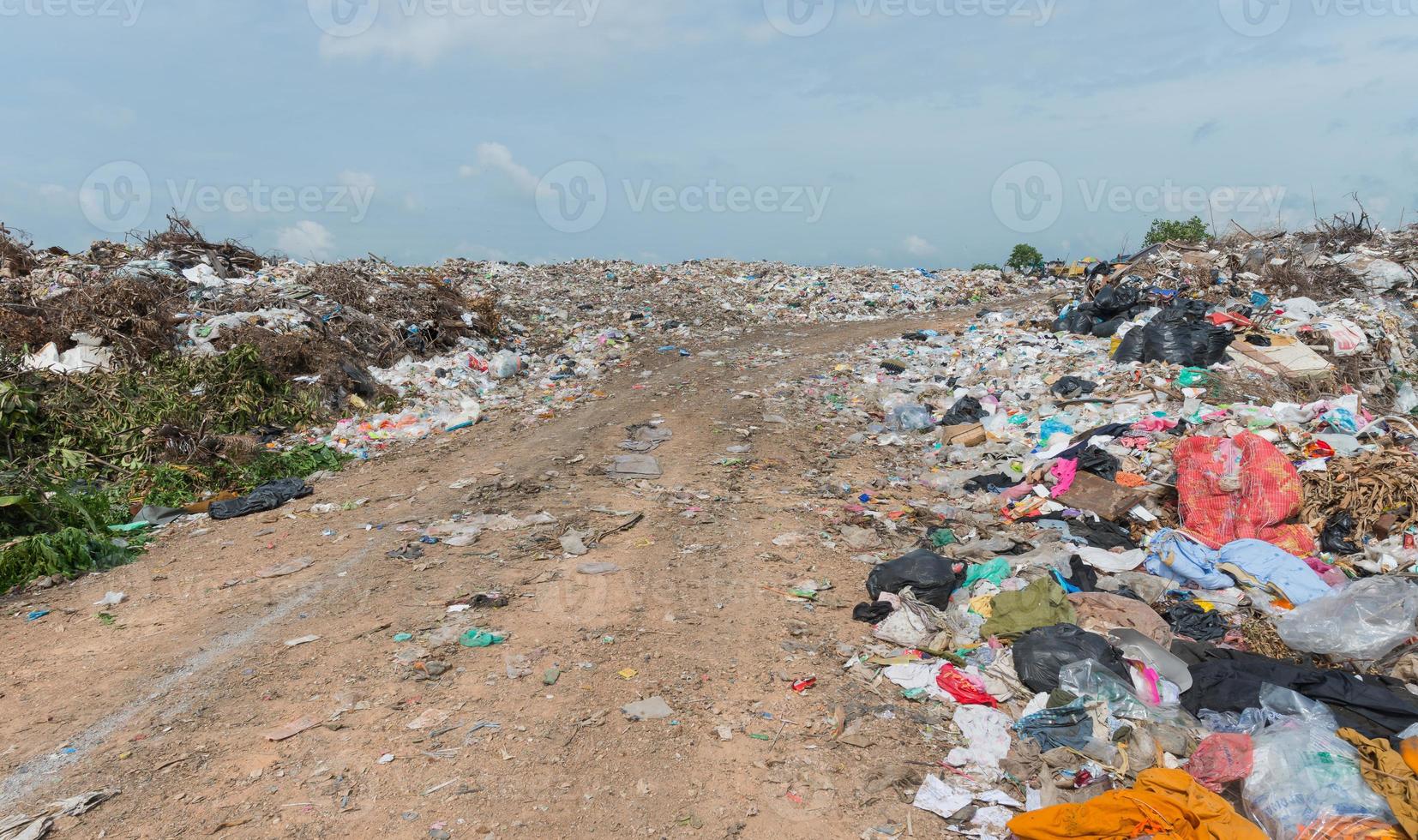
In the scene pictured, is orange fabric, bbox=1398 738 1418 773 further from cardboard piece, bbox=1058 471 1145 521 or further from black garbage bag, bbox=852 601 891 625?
cardboard piece, bbox=1058 471 1145 521

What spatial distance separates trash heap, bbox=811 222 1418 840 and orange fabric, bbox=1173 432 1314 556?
15 millimetres

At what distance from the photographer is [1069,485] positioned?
5.45m

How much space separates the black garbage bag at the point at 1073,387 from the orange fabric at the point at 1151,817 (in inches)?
217

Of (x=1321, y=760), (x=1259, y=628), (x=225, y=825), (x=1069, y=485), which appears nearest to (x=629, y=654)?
(x=225, y=825)

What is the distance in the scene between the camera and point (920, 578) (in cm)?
397

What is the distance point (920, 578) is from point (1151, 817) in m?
1.78

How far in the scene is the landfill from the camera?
2732mm

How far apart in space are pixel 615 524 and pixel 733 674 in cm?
193

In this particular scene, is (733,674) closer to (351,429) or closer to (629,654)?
(629,654)

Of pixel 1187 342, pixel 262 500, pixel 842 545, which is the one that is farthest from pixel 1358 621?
pixel 262 500

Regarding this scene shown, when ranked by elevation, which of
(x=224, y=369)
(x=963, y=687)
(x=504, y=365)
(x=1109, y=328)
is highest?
Result: (x=224, y=369)

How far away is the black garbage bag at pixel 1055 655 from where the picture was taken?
3.15 meters

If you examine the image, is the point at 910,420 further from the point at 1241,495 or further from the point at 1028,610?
the point at 1028,610

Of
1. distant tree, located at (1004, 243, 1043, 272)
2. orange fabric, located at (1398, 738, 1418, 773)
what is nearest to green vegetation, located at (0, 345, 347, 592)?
orange fabric, located at (1398, 738, 1418, 773)
